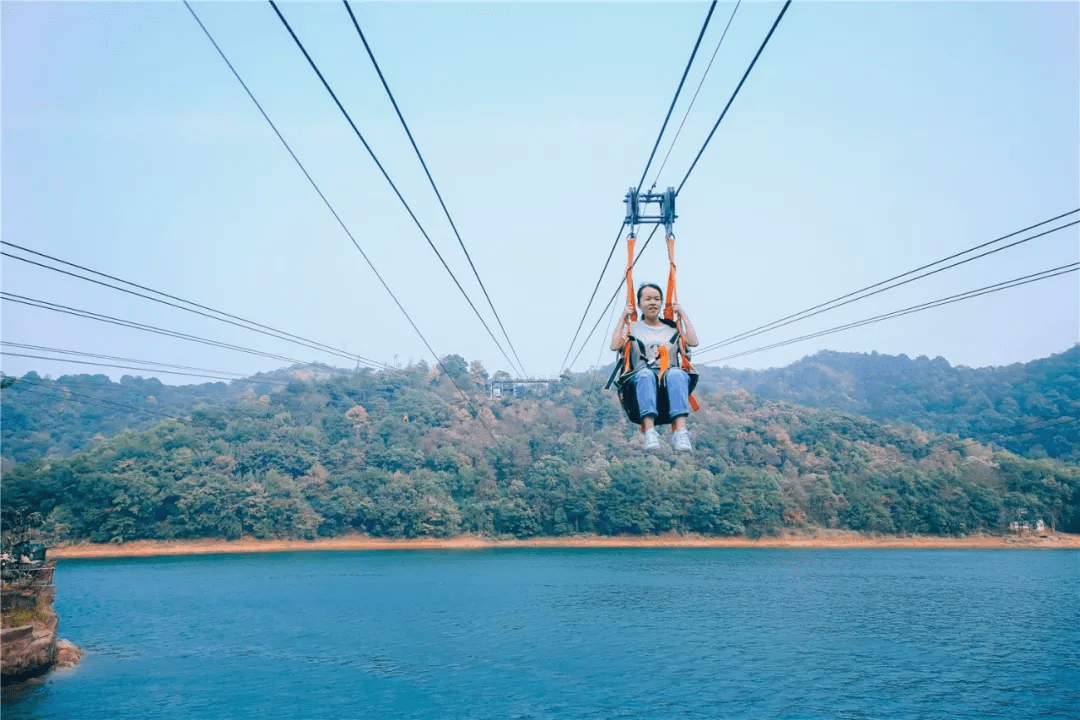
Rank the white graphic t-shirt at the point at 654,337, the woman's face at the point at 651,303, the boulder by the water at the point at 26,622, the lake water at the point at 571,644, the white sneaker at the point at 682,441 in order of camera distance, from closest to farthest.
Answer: the white sneaker at the point at 682,441 → the white graphic t-shirt at the point at 654,337 → the woman's face at the point at 651,303 → the boulder by the water at the point at 26,622 → the lake water at the point at 571,644

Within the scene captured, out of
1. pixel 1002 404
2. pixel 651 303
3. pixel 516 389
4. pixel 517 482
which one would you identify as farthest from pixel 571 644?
pixel 1002 404

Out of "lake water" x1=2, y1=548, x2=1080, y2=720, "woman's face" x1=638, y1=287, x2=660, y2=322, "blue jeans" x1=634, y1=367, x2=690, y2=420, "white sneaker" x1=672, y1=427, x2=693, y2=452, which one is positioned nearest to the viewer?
"white sneaker" x1=672, y1=427, x2=693, y2=452

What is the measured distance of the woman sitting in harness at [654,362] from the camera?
1020 cm

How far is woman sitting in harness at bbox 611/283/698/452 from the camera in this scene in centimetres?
1020

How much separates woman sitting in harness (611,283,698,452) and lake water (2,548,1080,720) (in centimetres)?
1847

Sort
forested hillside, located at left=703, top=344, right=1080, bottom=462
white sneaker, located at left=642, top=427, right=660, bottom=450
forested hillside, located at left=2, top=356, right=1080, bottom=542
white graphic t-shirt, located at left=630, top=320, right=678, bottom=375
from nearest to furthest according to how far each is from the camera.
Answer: white sneaker, located at left=642, top=427, right=660, bottom=450
white graphic t-shirt, located at left=630, top=320, right=678, bottom=375
forested hillside, located at left=2, top=356, right=1080, bottom=542
forested hillside, located at left=703, top=344, right=1080, bottom=462

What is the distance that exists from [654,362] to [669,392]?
0.46 meters

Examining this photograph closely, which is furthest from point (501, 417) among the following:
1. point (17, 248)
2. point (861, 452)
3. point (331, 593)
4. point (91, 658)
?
point (17, 248)

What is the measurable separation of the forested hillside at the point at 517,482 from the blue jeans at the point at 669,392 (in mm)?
79540

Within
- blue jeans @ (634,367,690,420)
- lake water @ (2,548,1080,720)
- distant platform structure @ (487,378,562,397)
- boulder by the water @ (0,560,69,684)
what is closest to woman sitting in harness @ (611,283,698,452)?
blue jeans @ (634,367,690,420)

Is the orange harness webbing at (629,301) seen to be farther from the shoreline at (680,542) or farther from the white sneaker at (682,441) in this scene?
the shoreline at (680,542)

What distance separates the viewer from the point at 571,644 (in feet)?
120

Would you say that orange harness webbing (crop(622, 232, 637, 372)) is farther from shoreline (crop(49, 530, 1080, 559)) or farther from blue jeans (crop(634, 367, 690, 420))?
shoreline (crop(49, 530, 1080, 559))

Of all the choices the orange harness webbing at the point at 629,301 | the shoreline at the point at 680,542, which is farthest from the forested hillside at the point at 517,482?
the orange harness webbing at the point at 629,301
